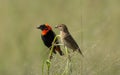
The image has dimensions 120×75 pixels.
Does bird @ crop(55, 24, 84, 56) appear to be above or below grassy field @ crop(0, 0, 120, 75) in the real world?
above

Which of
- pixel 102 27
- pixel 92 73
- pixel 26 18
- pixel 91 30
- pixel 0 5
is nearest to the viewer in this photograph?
pixel 92 73

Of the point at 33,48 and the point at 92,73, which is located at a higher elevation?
the point at 92,73

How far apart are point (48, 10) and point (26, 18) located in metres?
0.30

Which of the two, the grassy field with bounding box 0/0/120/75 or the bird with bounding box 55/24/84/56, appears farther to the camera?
the grassy field with bounding box 0/0/120/75

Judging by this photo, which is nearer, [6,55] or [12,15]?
[6,55]

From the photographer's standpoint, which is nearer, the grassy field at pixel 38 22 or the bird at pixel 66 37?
the bird at pixel 66 37

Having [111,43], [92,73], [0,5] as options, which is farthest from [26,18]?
[92,73]

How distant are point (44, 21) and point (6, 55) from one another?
0.87m

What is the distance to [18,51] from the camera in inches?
288

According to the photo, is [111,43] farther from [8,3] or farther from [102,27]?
[8,3]

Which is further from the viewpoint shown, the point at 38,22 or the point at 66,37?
the point at 38,22

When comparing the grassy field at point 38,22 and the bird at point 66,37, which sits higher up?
the bird at point 66,37

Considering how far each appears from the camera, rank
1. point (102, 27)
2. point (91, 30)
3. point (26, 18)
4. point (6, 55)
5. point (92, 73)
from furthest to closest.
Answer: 1. point (26, 18)
2. point (6, 55)
3. point (91, 30)
4. point (102, 27)
5. point (92, 73)

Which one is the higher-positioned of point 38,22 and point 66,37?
point 66,37
